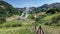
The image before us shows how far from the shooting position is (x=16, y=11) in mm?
37281

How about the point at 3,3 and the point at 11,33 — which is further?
the point at 3,3

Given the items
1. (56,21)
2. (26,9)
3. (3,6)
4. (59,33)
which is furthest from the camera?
(3,6)

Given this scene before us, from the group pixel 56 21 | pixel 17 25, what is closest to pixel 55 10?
pixel 56 21

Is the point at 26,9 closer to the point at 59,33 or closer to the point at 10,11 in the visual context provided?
the point at 10,11

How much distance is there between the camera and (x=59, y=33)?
545 inches

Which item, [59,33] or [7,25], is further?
[7,25]

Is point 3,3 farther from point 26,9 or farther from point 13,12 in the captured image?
point 26,9

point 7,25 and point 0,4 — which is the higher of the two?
point 0,4

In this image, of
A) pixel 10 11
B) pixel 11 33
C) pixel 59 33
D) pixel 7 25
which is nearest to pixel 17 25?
pixel 7 25

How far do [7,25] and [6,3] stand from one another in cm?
1706

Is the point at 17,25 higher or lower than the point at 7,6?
lower

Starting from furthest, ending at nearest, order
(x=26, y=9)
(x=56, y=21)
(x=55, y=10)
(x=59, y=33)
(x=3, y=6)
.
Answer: (x=3, y=6) < (x=26, y=9) < (x=55, y=10) < (x=56, y=21) < (x=59, y=33)

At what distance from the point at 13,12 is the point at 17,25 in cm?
1571

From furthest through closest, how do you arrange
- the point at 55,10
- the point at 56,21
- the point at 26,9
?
the point at 26,9, the point at 55,10, the point at 56,21
